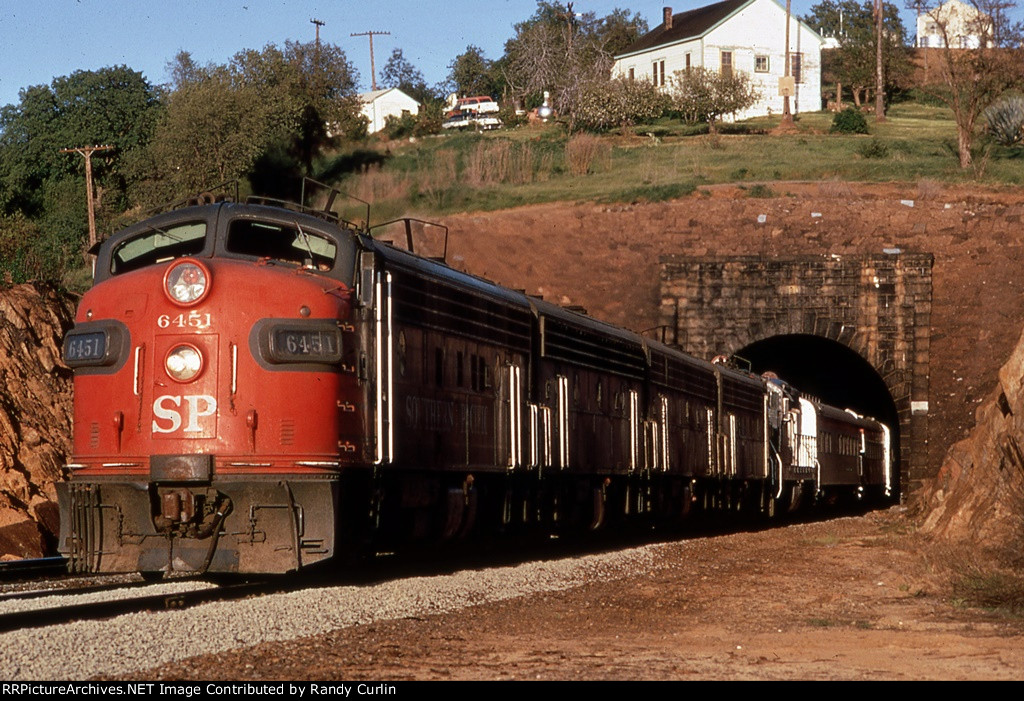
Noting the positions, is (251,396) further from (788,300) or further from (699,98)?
(699,98)

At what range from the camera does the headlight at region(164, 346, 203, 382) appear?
12.1 metres

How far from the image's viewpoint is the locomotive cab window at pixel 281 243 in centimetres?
1280

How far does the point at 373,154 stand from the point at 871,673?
5254 centimetres

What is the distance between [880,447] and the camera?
172 ft

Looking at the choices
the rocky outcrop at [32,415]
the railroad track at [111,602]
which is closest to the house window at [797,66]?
the rocky outcrop at [32,415]

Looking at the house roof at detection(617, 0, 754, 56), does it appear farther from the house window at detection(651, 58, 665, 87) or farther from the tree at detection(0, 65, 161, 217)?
the tree at detection(0, 65, 161, 217)

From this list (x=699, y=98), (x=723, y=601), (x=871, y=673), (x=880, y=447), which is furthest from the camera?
(x=699, y=98)

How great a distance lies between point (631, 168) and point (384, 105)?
59.2 m

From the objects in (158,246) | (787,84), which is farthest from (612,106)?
(158,246)

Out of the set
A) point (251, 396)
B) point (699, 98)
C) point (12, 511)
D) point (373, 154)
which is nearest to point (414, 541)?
point (251, 396)

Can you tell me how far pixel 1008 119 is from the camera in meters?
56.4

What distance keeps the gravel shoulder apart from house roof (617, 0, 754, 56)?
73492 mm

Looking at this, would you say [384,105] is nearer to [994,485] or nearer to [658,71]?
[658,71]

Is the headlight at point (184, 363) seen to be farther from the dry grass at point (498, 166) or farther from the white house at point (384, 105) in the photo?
the white house at point (384, 105)
